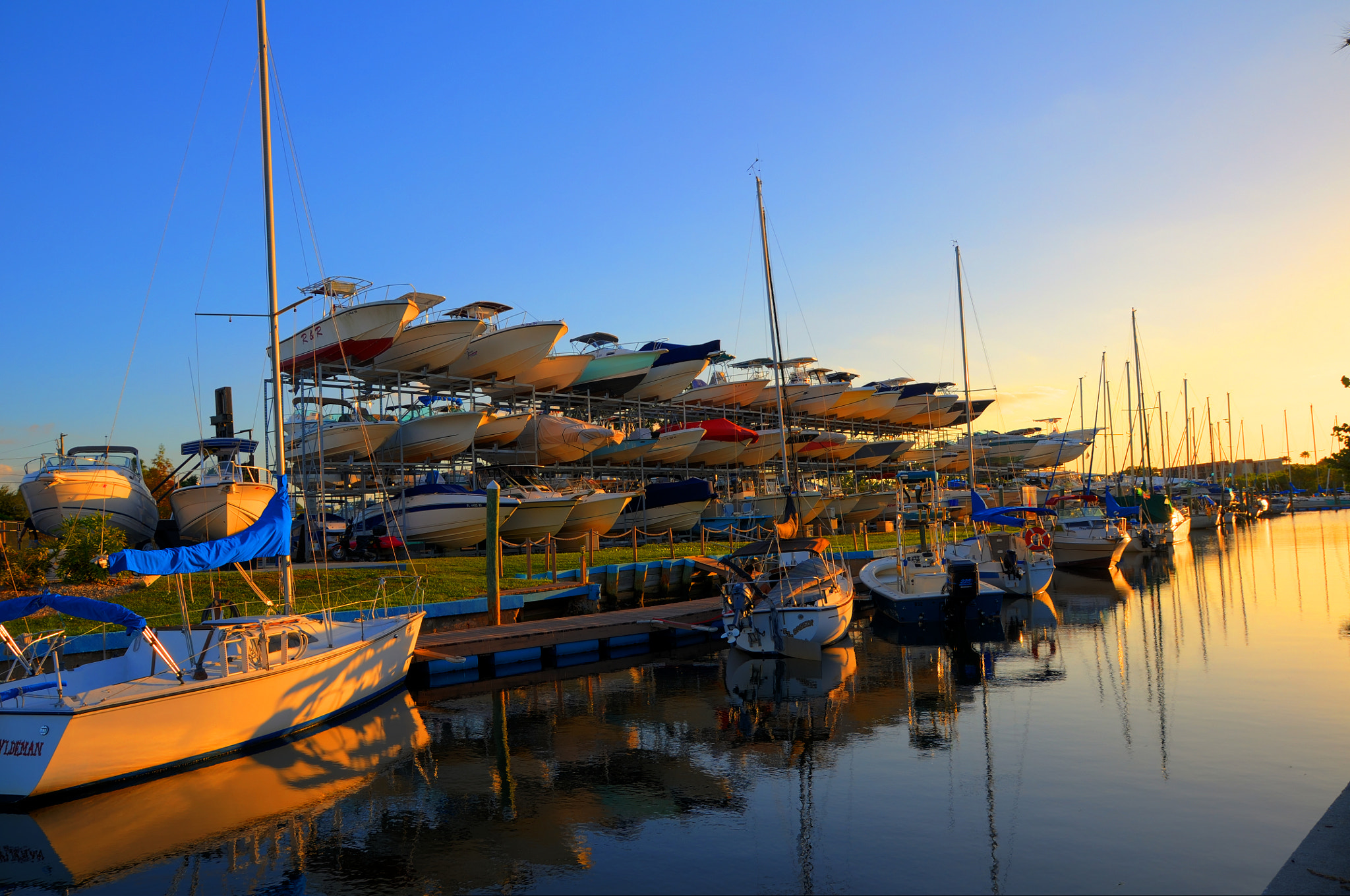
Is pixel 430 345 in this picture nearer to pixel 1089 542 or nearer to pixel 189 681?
pixel 189 681

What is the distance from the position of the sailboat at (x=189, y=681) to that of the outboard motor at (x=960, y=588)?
45.1 ft

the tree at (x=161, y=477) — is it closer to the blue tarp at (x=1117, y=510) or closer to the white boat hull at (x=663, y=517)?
the white boat hull at (x=663, y=517)

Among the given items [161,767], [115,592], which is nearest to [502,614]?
[115,592]

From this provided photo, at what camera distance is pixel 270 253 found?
13.8m

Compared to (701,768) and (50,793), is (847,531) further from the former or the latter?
(50,793)

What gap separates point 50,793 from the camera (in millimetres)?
9945

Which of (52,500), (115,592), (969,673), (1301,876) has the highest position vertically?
(52,500)

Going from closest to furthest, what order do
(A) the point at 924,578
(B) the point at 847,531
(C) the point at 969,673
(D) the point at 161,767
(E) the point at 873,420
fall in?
(D) the point at 161,767
(C) the point at 969,673
(A) the point at 924,578
(B) the point at 847,531
(E) the point at 873,420

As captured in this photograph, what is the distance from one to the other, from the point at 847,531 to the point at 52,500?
40.2 m

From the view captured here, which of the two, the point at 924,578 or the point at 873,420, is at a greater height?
the point at 873,420

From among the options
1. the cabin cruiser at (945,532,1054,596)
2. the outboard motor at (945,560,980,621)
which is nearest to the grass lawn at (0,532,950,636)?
the outboard motor at (945,560,980,621)

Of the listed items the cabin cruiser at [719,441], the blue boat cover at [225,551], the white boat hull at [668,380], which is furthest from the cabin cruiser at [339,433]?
the blue boat cover at [225,551]

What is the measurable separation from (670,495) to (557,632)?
69.9 ft

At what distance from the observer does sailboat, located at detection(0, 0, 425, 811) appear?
32.1 feet
